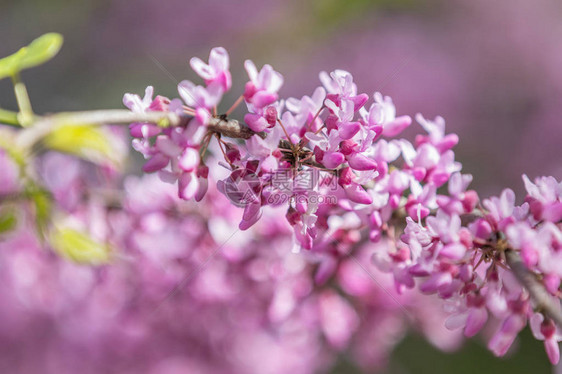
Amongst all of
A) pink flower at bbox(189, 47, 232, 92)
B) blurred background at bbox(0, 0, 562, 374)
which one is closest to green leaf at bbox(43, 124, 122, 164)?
pink flower at bbox(189, 47, 232, 92)

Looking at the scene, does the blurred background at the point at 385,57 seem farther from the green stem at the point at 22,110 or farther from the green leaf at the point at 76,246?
the green stem at the point at 22,110

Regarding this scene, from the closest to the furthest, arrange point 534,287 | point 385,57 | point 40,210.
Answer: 1. point 534,287
2. point 40,210
3. point 385,57

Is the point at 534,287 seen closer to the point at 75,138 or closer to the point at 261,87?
the point at 261,87

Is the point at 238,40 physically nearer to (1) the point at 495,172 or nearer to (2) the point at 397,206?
(1) the point at 495,172

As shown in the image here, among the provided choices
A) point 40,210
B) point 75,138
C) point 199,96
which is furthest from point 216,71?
point 40,210

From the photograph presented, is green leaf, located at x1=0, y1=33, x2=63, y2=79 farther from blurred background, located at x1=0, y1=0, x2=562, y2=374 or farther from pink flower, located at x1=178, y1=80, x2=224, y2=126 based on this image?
blurred background, located at x1=0, y1=0, x2=562, y2=374

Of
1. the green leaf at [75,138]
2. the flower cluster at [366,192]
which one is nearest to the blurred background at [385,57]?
the flower cluster at [366,192]
